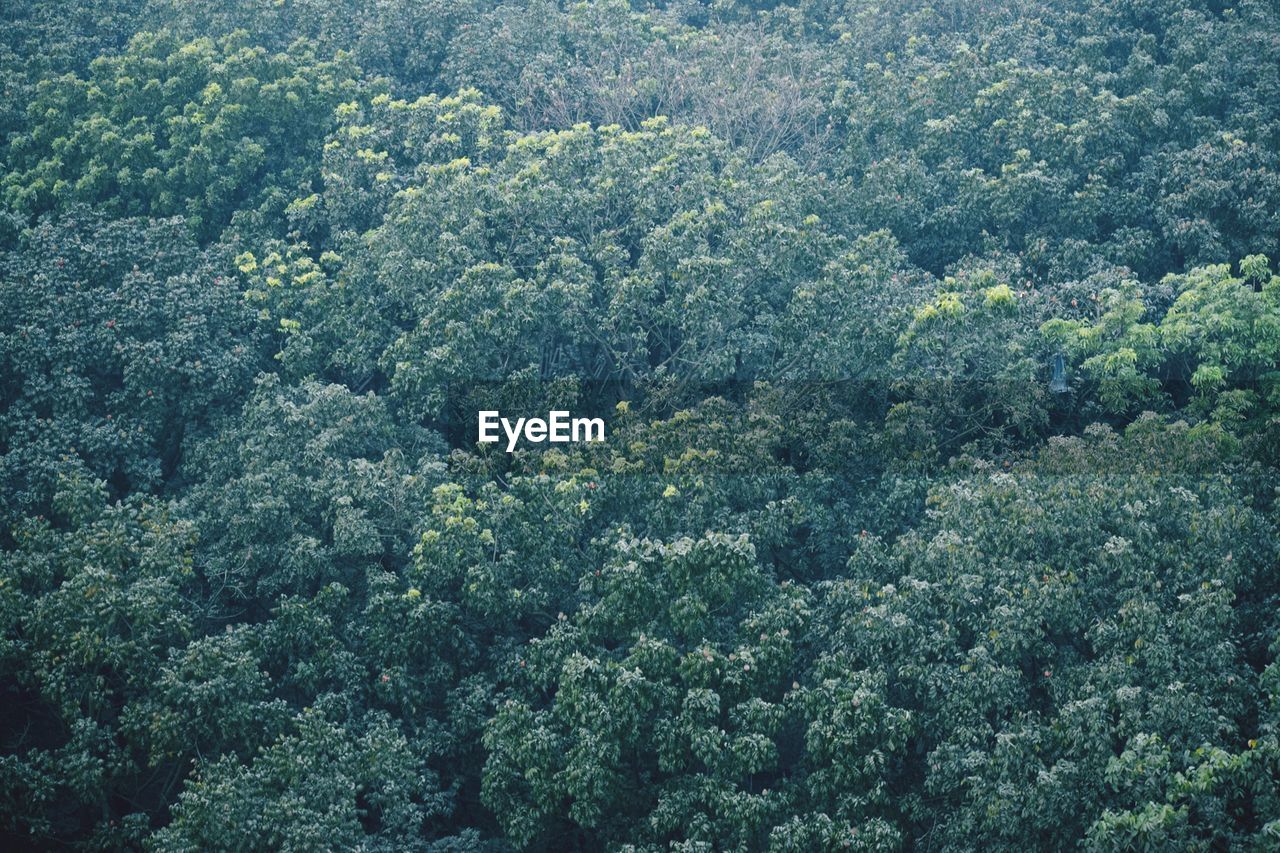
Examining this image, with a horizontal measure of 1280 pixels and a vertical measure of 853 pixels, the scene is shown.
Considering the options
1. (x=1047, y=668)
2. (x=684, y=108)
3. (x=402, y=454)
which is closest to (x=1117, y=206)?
(x=684, y=108)

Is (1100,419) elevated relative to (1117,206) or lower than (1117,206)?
lower

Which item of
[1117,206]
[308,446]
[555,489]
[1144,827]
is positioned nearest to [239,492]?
[308,446]

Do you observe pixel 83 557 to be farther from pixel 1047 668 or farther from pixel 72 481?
pixel 1047 668

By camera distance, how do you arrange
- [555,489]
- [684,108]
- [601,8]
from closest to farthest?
[555,489]
[684,108]
[601,8]

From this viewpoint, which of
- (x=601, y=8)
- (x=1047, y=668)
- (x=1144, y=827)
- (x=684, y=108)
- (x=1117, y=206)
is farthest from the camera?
(x=601, y=8)

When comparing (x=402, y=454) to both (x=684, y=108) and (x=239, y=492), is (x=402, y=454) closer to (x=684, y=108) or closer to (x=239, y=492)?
(x=239, y=492)

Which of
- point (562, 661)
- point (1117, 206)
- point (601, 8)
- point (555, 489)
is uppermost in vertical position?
point (601, 8)

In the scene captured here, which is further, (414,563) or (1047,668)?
(414,563)
